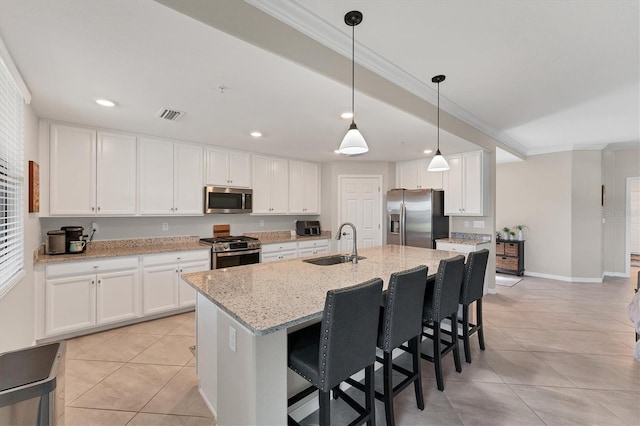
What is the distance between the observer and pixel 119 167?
3.48 m

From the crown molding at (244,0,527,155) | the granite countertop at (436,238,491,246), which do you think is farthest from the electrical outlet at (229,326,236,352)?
the granite countertop at (436,238,491,246)

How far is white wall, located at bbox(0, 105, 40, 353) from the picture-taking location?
201 centimetres

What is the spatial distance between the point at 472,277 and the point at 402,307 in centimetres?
119

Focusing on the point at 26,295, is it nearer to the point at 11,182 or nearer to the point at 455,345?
the point at 11,182

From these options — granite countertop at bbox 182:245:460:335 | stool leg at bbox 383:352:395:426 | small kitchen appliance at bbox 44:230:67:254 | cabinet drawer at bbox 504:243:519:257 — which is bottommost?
stool leg at bbox 383:352:395:426

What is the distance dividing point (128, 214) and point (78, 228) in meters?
0.50

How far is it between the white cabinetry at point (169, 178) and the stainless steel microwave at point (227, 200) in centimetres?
11

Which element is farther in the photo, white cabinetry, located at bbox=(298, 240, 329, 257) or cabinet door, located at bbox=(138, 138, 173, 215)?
white cabinetry, located at bbox=(298, 240, 329, 257)

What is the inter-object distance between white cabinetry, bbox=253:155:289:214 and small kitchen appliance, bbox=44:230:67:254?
7.79 ft

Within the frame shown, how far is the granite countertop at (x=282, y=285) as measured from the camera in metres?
1.34

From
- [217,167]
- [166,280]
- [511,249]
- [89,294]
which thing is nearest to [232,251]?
[166,280]

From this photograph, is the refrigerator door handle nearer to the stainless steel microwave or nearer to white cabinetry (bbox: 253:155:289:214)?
white cabinetry (bbox: 253:155:289:214)

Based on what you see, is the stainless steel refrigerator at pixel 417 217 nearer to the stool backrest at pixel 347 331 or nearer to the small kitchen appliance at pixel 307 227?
the small kitchen appliance at pixel 307 227

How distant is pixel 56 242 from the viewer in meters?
3.02
